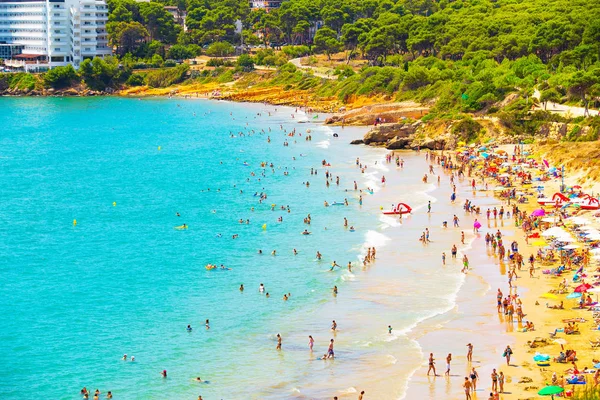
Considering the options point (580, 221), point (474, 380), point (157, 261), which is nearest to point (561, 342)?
point (474, 380)

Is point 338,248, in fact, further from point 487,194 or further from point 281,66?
point 281,66

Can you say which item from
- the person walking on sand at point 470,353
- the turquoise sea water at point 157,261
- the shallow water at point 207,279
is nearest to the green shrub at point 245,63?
the turquoise sea water at point 157,261

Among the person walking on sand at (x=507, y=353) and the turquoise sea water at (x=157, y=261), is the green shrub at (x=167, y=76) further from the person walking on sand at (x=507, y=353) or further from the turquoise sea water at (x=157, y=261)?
the person walking on sand at (x=507, y=353)

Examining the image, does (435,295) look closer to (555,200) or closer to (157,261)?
(157,261)

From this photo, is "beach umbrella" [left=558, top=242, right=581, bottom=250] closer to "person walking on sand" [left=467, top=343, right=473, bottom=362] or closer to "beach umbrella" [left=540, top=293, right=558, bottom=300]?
"beach umbrella" [left=540, top=293, right=558, bottom=300]

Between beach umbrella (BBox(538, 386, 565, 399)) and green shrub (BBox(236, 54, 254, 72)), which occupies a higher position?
green shrub (BBox(236, 54, 254, 72))

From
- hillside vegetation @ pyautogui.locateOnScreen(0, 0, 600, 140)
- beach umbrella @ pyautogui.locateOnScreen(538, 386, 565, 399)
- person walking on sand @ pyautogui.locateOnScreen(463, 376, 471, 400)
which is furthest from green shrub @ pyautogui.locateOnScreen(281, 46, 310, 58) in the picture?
beach umbrella @ pyautogui.locateOnScreen(538, 386, 565, 399)
